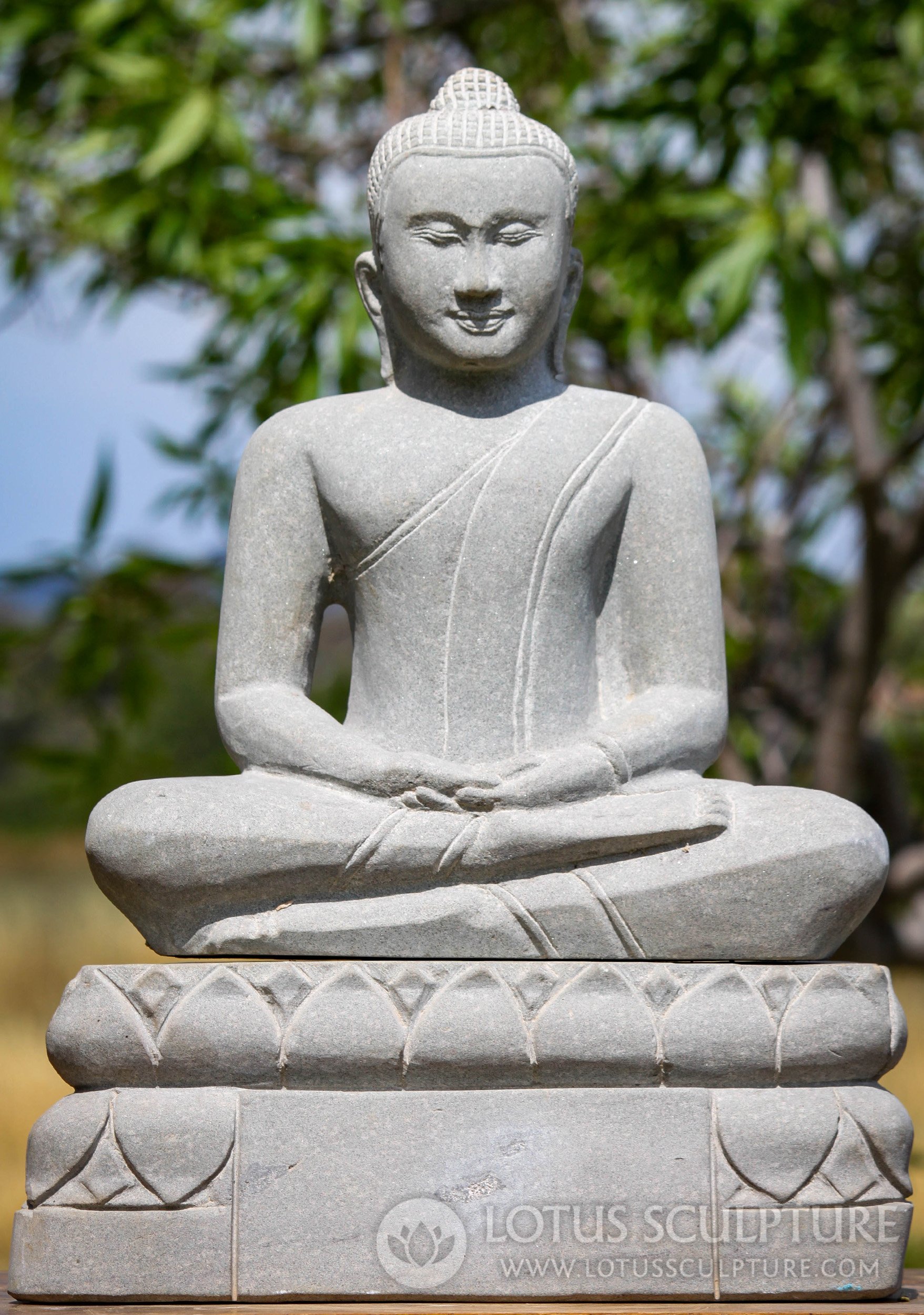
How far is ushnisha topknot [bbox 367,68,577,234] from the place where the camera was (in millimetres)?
3867

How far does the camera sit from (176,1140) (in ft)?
10.9

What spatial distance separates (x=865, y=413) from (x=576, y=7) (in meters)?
2.59

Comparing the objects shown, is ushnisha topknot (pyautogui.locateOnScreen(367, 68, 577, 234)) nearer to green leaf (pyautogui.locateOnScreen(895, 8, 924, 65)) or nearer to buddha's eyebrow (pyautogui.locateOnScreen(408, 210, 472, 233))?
buddha's eyebrow (pyautogui.locateOnScreen(408, 210, 472, 233))

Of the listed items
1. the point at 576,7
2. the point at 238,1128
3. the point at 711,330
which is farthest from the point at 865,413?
the point at 238,1128

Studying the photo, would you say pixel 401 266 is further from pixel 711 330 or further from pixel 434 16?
pixel 434 16

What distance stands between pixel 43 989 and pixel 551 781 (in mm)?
6627

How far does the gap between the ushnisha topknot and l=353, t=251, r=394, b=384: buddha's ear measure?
108 millimetres

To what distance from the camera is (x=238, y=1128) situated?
3.32 metres

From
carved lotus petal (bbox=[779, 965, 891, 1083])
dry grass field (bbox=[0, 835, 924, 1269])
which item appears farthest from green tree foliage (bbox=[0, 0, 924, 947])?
carved lotus petal (bbox=[779, 965, 891, 1083])

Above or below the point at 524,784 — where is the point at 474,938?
below

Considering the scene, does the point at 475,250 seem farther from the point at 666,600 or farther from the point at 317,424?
the point at 666,600

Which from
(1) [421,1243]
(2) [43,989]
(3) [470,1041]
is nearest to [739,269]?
(3) [470,1041]

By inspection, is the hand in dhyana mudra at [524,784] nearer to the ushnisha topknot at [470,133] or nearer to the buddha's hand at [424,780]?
the buddha's hand at [424,780]

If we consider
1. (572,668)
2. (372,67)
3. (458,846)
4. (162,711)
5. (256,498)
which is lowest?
(162,711)
